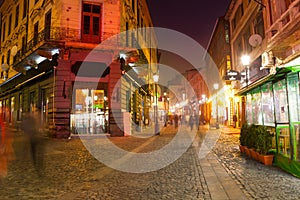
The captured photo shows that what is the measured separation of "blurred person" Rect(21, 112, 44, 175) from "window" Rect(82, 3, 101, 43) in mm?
8653

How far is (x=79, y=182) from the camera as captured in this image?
5293mm

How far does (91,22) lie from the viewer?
51.0ft

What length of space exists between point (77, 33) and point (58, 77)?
307 centimetres

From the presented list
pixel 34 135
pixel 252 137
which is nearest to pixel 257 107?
pixel 252 137

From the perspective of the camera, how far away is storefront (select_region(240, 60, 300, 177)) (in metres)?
5.88

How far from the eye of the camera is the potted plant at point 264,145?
6.93m

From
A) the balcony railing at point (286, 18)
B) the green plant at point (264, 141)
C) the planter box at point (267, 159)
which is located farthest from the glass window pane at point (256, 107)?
the balcony railing at point (286, 18)

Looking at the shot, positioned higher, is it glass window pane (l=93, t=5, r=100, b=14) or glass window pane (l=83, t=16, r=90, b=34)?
glass window pane (l=93, t=5, r=100, b=14)

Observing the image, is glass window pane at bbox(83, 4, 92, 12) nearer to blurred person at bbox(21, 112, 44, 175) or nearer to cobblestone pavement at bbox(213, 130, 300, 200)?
blurred person at bbox(21, 112, 44, 175)

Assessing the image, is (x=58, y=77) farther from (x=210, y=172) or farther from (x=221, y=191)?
(x=221, y=191)

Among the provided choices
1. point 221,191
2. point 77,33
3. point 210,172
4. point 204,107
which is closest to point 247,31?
point 77,33

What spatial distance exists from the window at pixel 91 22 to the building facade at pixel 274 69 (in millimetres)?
9680

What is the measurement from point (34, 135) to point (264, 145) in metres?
7.04

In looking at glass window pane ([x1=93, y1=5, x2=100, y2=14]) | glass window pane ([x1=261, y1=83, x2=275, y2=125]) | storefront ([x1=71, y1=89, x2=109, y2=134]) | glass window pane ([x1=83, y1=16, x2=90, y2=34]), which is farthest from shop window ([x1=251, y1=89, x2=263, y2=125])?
glass window pane ([x1=93, y1=5, x2=100, y2=14])
